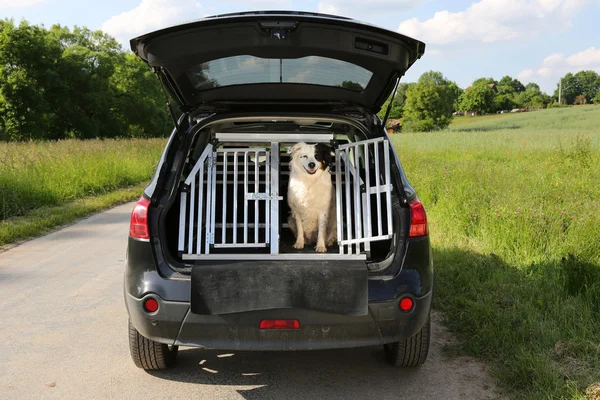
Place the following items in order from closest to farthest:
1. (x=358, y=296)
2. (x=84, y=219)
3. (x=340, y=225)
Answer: (x=358, y=296) < (x=340, y=225) < (x=84, y=219)

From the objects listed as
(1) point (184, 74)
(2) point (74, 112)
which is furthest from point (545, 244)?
(2) point (74, 112)

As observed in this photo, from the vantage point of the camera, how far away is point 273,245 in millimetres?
3543

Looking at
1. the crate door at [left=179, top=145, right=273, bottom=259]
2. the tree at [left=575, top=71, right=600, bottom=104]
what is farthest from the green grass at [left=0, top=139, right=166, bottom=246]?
the tree at [left=575, top=71, right=600, bottom=104]

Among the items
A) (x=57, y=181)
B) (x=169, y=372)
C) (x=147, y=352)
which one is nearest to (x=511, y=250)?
(x=169, y=372)

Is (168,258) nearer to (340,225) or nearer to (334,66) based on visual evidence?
(340,225)

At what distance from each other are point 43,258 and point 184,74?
14.2 feet

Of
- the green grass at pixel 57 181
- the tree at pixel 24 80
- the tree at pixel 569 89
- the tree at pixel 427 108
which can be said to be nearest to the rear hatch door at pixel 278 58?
the green grass at pixel 57 181

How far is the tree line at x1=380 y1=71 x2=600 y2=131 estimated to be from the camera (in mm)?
83750

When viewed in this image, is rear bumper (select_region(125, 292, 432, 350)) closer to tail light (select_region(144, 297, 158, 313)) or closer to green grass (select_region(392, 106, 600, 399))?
tail light (select_region(144, 297, 158, 313))

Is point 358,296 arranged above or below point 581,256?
above

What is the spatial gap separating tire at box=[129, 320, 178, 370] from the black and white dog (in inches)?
54.2

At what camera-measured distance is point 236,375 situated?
Result: 3480 millimetres

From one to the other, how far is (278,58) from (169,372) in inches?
87.7

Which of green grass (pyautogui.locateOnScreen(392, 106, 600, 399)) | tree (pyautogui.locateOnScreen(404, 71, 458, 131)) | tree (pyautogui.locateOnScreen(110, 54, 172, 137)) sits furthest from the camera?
tree (pyautogui.locateOnScreen(404, 71, 458, 131))
